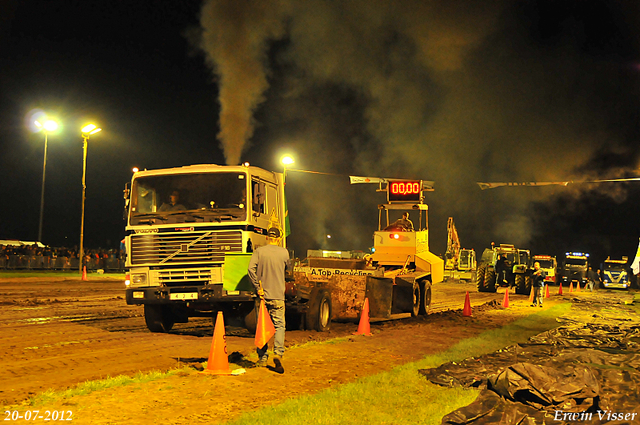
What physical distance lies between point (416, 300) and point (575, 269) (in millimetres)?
38257

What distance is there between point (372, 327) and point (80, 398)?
9323mm

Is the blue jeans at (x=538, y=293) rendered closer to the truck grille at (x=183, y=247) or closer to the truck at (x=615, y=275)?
the truck grille at (x=183, y=247)

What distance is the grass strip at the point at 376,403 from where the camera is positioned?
5.71 metres

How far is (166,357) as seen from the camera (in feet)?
29.9

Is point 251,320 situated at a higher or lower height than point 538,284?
lower

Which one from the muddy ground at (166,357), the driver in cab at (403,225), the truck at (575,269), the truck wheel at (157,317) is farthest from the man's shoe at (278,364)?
the truck at (575,269)

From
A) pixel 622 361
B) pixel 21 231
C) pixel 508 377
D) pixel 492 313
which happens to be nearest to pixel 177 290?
pixel 508 377

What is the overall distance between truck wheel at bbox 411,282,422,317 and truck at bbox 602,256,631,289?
3733 centimetres

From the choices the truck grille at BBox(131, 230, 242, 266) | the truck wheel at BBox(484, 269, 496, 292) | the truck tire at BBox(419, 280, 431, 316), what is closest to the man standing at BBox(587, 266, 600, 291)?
the truck wheel at BBox(484, 269, 496, 292)

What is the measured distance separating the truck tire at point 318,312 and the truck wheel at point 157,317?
10.4 ft

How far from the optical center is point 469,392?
686cm

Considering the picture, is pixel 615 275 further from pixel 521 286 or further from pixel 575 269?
pixel 521 286

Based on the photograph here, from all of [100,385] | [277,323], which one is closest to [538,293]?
[277,323]

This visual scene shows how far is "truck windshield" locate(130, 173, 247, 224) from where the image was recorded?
11.4 m
